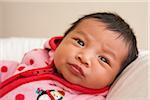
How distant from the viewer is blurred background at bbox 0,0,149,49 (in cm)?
168

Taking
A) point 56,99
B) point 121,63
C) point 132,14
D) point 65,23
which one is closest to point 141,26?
point 132,14

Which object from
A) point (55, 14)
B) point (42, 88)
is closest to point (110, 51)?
point (42, 88)

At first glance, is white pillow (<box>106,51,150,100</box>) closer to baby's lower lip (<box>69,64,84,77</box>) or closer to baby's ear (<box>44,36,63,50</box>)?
baby's lower lip (<box>69,64,84,77</box>)

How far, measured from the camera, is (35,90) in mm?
838

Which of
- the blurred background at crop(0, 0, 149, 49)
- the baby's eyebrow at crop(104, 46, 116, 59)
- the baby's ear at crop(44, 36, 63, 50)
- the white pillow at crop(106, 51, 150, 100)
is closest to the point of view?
the white pillow at crop(106, 51, 150, 100)

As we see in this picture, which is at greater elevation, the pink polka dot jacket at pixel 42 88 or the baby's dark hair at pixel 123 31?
the baby's dark hair at pixel 123 31

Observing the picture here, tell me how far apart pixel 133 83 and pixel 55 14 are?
3.46 feet

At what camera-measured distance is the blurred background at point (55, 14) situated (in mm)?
1680

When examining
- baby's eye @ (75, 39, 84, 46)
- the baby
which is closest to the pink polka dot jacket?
the baby

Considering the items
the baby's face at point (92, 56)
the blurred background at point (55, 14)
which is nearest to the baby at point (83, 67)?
the baby's face at point (92, 56)

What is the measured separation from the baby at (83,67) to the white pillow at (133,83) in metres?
0.03

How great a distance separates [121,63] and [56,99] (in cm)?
21

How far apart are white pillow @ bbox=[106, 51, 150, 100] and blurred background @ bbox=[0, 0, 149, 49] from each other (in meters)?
0.84

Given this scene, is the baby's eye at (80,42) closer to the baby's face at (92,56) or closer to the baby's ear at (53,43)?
the baby's face at (92,56)
